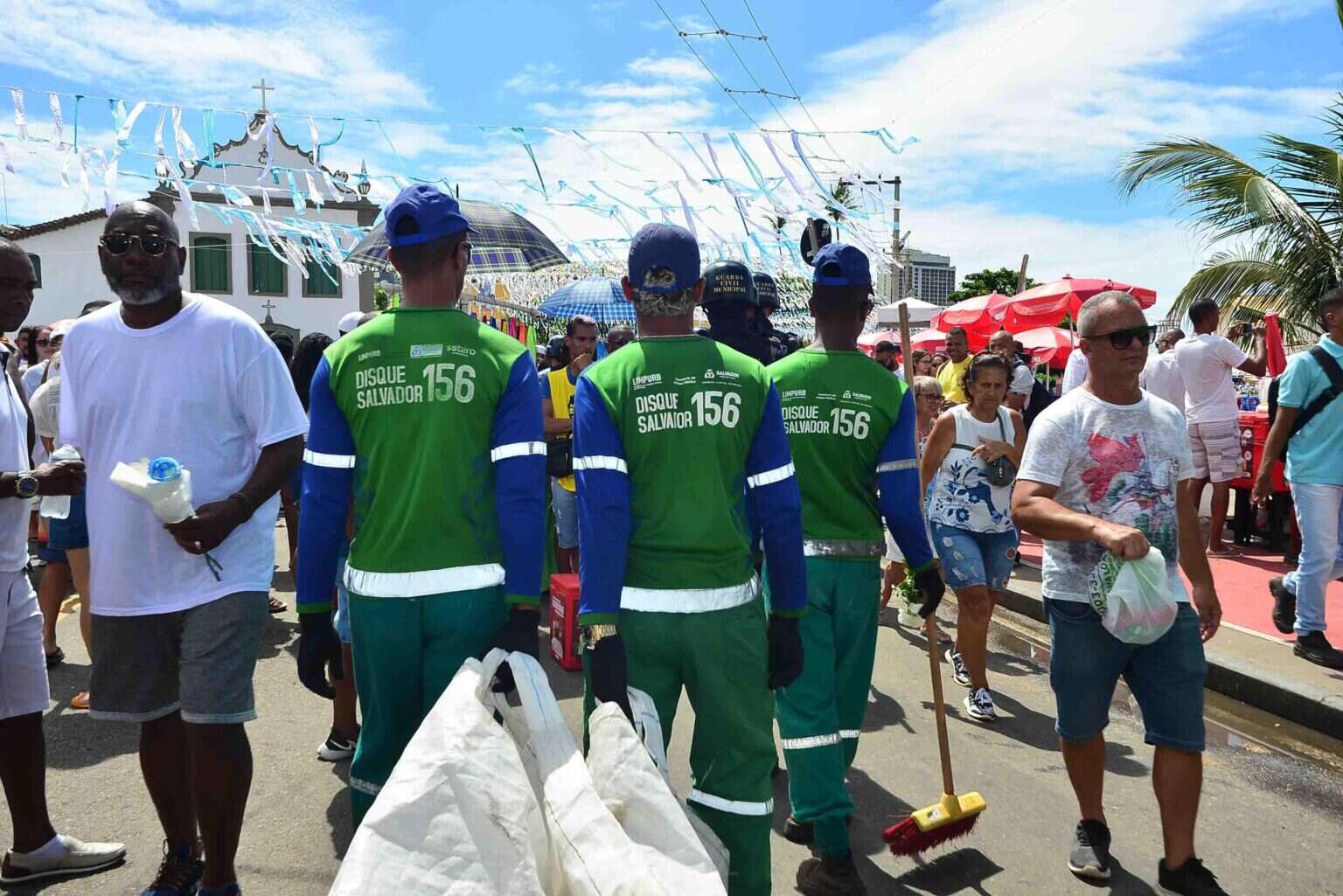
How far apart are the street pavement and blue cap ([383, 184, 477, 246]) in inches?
89.3

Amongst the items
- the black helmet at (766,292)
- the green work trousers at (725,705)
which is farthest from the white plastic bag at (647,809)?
the black helmet at (766,292)

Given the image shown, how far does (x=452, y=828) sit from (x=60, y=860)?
2762 mm

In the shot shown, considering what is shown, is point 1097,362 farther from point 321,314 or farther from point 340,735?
point 321,314

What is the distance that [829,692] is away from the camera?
138 inches

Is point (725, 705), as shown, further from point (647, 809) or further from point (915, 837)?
point (915, 837)

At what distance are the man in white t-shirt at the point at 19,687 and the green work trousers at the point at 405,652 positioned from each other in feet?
4.81

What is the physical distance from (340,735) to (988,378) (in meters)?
3.83

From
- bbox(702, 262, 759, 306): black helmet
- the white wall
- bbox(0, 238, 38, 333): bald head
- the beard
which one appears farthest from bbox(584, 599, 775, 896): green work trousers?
the white wall

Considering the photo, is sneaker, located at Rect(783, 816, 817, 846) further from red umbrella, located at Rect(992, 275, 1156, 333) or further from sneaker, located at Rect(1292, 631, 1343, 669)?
red umbrella, located at Rect(992, 275, 1156, 333)

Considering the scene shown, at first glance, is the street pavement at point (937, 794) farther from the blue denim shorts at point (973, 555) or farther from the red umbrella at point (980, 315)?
the red umbrella at point (980, 315)

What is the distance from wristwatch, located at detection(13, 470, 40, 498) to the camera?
3.22 m

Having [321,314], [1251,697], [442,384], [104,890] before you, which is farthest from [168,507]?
[321,314]

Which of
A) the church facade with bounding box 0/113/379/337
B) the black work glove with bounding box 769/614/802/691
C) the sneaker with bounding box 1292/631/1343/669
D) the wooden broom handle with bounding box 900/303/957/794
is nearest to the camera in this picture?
the black work glove with bounding box 769/614/802/691

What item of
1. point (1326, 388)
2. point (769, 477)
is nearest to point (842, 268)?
point (769, 477)
